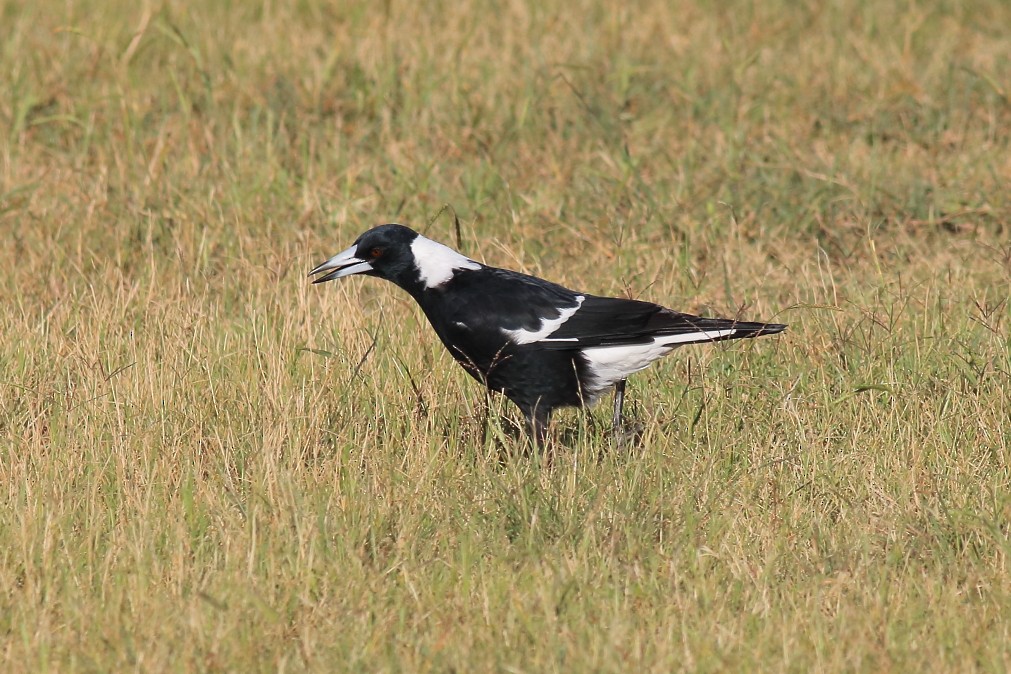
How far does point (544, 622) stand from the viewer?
3730 millimetres

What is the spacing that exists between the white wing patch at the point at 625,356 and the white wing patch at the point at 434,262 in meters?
0.64

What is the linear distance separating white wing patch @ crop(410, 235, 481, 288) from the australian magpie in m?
0.03

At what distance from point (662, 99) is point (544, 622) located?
5662mm

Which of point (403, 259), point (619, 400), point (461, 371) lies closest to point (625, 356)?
point (619, 400)

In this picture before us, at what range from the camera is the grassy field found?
3818 millimetres

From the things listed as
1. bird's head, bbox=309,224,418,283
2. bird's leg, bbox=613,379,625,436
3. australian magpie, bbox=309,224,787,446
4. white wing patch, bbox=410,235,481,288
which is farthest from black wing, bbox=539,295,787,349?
bird's head, bbox=309,224,418,283

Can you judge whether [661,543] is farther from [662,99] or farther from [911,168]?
[662,99]

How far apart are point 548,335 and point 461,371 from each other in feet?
2.13

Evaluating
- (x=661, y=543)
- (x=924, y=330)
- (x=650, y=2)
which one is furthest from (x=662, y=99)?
(x=661, y=543)

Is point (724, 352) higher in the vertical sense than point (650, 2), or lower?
lower

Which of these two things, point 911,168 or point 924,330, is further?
point 911,168

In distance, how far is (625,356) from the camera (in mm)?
5172

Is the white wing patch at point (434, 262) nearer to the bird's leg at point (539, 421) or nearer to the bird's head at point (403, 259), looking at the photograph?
the bird's head at point (403, 259)

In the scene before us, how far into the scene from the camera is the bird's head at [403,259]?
5.44 m
